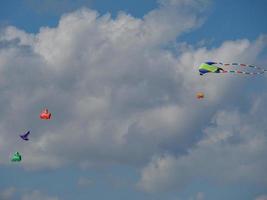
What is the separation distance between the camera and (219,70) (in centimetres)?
17725

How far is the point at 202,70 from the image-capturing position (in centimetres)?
18225

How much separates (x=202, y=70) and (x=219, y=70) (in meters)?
6.18
